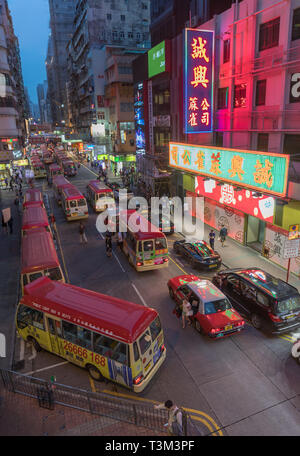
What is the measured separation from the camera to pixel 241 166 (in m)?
18.2

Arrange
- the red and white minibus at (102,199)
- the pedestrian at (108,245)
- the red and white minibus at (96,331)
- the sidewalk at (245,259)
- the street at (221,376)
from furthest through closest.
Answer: the red and white minibus at (102,199), the pedestrian at (108,245), the sidewalk at (245,259), the red and white minibus at (96,331), the street at (221,376)

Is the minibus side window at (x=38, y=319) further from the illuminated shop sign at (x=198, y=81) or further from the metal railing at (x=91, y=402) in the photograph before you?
the illuminated shop sign at (x=198, y=81)

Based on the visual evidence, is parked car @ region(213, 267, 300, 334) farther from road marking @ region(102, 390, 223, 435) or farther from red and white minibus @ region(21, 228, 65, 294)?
red and white minibus @ region(21, 228, 65, 294)

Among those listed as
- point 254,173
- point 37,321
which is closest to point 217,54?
point 254,173

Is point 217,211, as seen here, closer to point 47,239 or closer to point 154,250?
point 154,250

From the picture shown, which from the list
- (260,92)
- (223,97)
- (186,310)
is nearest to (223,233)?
(260,92)

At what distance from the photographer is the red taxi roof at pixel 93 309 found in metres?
9.75

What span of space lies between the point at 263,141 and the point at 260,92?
3061 mm

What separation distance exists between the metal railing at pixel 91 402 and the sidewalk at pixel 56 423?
13 cm

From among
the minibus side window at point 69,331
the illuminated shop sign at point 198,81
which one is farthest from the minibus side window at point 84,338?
the illuminated shop sign at point 198,81

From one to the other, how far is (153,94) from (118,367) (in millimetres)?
31467

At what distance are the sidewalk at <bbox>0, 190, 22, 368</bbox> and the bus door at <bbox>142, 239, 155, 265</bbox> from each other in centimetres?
760

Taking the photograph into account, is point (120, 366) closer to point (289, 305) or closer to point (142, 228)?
point (289, 305)

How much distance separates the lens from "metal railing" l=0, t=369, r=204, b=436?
8.78 m
